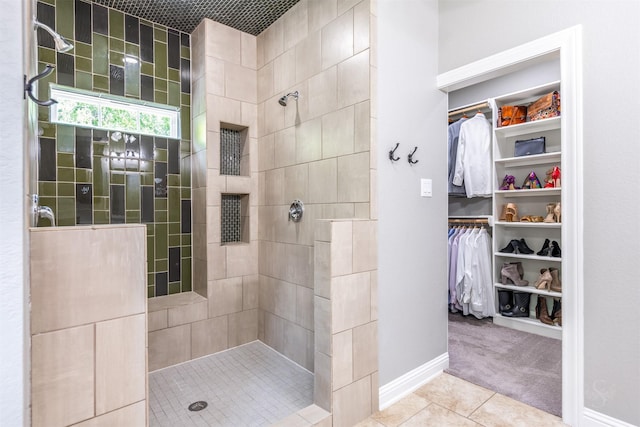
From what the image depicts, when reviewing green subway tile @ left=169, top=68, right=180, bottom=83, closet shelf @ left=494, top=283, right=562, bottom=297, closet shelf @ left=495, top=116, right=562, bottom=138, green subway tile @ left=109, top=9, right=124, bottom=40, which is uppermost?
green subway tile @ left=109, top=9, right=124, bottom=40

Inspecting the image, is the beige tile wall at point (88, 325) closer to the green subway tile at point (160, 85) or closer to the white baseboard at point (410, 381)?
the white baseboard at point (410, 381)

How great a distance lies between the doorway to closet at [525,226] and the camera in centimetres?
177

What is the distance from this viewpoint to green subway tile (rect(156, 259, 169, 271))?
2.78m

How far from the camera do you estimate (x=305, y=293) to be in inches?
95.3

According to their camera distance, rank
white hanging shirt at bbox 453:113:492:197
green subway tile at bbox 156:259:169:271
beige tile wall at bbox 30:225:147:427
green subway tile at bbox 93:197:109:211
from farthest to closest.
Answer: white hanging shirt at bbox 453:113:492:197, green subway tile at bbox 156:259:169:271, green subway tile at bbox 93:197:109:211, beige tile wall at bbox 30:225:147:427

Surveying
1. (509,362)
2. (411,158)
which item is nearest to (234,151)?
(411,158)

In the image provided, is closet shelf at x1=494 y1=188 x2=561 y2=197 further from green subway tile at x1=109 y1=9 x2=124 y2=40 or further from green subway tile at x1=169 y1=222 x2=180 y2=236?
green subway tile at x1=109 y1=9 x2=124 y2=40

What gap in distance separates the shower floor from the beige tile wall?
78cm

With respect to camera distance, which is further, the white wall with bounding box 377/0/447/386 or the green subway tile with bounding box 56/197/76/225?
the green subway tile with bounding box 56/197/76/225

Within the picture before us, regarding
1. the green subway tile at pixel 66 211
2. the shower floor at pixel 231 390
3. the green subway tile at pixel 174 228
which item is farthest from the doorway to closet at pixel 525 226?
the green subway tile at pixel 66 211

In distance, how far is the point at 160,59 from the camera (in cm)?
282

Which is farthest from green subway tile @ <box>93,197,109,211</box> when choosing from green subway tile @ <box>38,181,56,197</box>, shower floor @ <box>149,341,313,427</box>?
shower floor @ <box>149,341,313,427</box>

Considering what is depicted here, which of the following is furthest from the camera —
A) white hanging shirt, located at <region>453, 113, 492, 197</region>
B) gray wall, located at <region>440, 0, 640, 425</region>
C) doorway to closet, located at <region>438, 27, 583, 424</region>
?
white hanging shirt, located at <region>453, 113, 492, 197</region>

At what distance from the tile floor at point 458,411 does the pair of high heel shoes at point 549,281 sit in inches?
59.9
